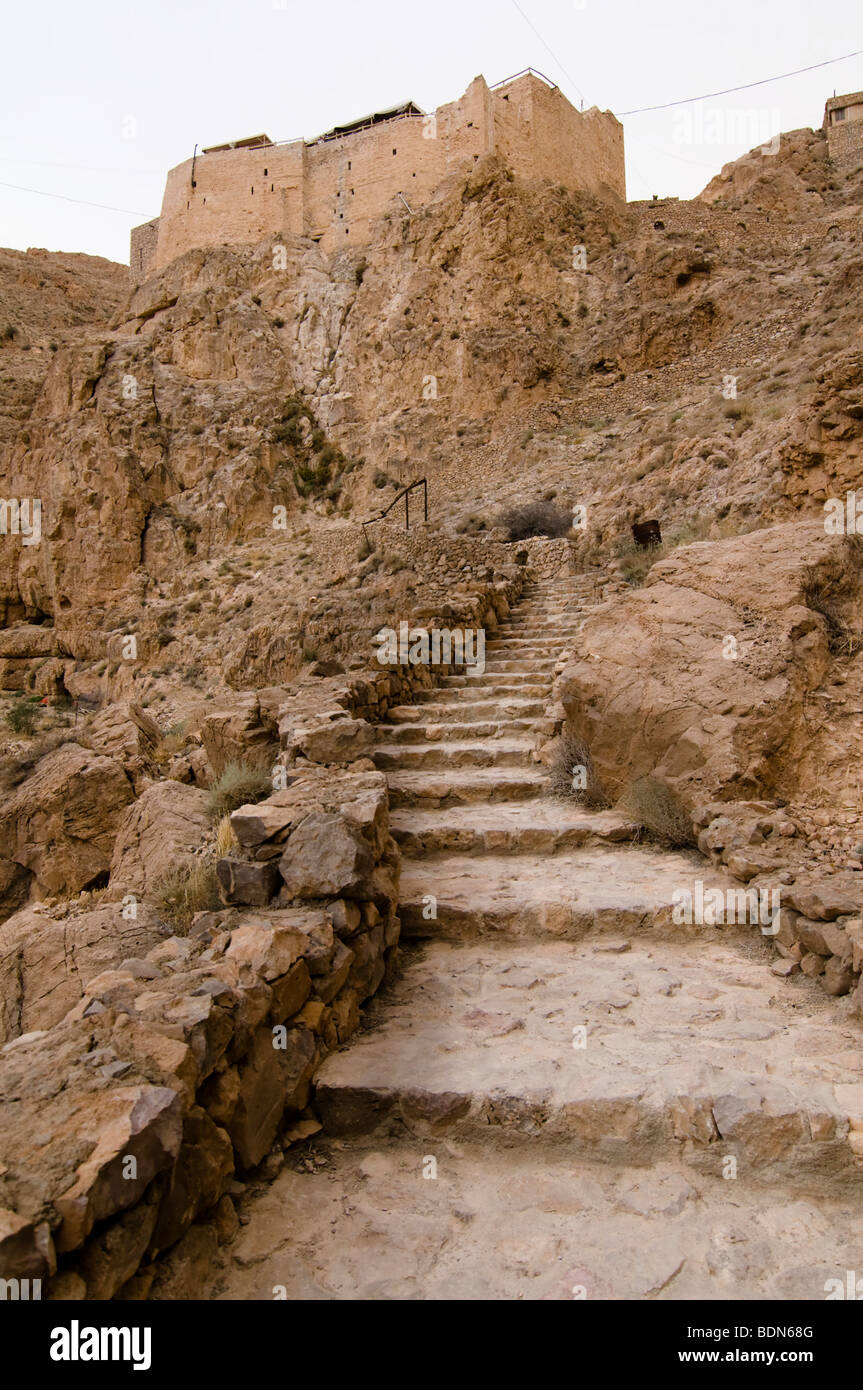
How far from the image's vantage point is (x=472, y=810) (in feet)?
18.3

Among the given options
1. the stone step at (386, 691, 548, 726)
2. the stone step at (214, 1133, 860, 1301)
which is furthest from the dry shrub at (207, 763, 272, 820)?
the stone step at (214, 1133, 860, 1301)

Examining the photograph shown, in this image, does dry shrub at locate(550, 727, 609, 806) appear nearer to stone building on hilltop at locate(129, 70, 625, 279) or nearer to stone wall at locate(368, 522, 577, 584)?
stone wall at locate(368, 522, 577, 584)

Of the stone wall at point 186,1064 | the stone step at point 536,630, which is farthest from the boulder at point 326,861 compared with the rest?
the stone step at point 536,630

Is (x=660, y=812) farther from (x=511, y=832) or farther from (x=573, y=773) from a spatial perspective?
(x=511, y=832)

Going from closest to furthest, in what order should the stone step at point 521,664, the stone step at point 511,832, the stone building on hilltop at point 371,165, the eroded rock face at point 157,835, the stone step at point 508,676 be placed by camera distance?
the stone step at point 511,832 < the eroded rock face at point 157,835 < the stone step at point 508,676 < the stone step at point 521,664 < the stone building on hilltop at point 371,165

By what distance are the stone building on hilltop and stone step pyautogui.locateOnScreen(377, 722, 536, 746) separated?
2486cm

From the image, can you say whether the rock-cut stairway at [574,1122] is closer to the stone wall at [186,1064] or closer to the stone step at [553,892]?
the stone step at [553,892]

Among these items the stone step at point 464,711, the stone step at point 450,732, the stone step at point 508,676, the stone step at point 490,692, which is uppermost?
the stone step at point 508,676

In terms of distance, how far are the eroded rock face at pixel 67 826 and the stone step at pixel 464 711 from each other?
3578 mm

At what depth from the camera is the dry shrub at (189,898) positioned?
399 centimetres

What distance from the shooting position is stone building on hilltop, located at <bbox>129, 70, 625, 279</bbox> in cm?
2534

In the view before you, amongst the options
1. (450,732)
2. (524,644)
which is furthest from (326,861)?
(524,644)

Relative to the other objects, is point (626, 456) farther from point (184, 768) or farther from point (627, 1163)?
point (627, 1163)
